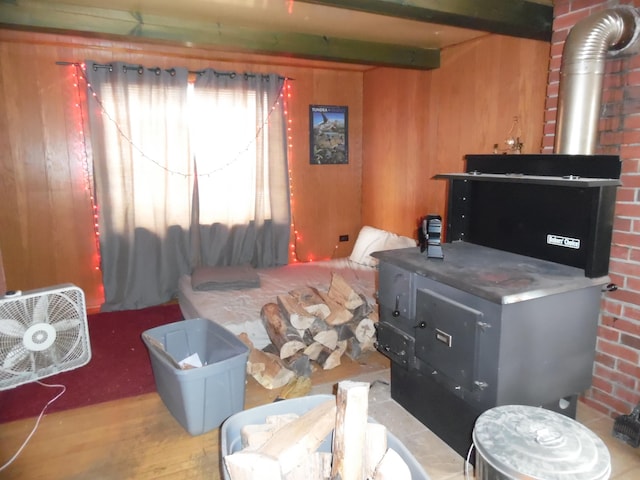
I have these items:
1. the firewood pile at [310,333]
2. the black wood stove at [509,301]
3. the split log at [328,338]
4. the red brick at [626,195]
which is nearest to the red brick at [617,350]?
the black wood stove at [509,301]

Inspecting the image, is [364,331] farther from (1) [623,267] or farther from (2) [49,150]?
(2) [49,150]

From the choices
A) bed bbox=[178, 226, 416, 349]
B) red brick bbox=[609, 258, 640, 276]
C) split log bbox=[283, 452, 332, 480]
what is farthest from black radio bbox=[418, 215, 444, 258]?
split log bbox=[283, 452, 332, 480]

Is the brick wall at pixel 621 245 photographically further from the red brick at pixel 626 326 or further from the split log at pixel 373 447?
the split log at pixel 373 447

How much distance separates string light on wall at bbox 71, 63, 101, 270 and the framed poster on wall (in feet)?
6.97

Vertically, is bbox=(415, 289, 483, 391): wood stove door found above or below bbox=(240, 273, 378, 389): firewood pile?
above

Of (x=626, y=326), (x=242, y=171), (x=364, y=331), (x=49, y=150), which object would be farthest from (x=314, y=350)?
(x=49, y=150)

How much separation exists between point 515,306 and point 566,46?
1368 mm

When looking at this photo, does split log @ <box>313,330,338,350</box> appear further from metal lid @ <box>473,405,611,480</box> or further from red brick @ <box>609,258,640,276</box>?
red brick @ <box>609,258,640,276</box>

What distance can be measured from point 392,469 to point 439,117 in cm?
313

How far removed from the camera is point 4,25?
2842 millimetres

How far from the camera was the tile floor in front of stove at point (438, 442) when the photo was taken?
6.28 feet

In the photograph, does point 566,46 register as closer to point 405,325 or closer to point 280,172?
point 405,325

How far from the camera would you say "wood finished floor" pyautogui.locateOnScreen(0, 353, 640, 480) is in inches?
77.2

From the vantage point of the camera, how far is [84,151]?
12.6 ft
